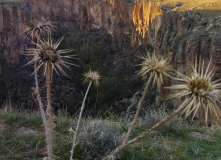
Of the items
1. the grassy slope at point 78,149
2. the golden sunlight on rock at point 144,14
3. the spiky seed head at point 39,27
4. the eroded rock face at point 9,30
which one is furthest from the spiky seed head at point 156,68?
the eroded rock face at point 9,30

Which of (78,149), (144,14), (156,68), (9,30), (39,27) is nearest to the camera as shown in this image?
(156,68)

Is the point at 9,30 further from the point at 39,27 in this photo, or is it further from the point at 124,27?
the point at 39,27

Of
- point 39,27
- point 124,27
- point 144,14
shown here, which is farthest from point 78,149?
point 124,27

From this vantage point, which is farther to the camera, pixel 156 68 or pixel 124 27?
pixel 124 27

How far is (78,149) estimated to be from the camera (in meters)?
3.06

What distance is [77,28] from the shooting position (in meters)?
49.6

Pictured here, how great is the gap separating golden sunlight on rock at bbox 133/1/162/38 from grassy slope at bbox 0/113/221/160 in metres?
28.1

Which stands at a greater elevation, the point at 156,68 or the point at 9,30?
the point at 9,30

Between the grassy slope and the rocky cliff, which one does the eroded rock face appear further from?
the grassy slope

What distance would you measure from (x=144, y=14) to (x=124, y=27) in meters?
8.08

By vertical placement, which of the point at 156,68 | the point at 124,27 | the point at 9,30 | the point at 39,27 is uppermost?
the point at 124,27

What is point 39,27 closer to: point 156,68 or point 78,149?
point 156,68

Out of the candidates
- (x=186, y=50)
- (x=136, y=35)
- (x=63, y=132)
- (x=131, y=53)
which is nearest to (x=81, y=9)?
(x=136, y=35)

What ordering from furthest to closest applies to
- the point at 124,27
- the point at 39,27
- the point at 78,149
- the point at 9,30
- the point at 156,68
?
1. the point at 124,27
2. the point at 9,30
3. the point at 78,149
4. the point at 39,27
5. the point at 156,68
